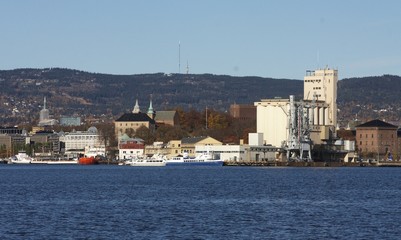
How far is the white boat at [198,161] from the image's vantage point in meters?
157

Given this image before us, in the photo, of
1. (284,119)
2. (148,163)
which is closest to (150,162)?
(148,163)

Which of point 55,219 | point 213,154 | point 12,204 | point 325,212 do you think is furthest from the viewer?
point 213,154

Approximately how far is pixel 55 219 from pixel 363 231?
524 inches

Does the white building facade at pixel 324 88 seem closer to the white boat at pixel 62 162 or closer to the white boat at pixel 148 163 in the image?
the white boat at pixel 148 163

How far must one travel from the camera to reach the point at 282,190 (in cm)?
7231

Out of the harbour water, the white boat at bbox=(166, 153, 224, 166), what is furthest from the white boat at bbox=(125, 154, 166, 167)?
the harbour water

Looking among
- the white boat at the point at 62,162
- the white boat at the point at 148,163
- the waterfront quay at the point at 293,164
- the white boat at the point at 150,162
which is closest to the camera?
the waterfront quay at the point at 293,164

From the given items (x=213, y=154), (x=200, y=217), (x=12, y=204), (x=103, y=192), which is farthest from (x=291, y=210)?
(x=213, y=154)

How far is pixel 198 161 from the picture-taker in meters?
158

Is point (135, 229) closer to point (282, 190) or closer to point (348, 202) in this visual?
point (348, 202)

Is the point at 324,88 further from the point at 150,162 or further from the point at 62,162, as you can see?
the point at 62,162

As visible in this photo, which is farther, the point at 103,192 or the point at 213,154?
the point at 213,154

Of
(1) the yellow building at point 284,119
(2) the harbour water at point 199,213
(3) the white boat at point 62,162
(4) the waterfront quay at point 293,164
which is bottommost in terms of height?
(2) the harbour water at point 199,213

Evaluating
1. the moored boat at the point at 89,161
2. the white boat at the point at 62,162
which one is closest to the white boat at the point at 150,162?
the moored boat at the point at 89,161
